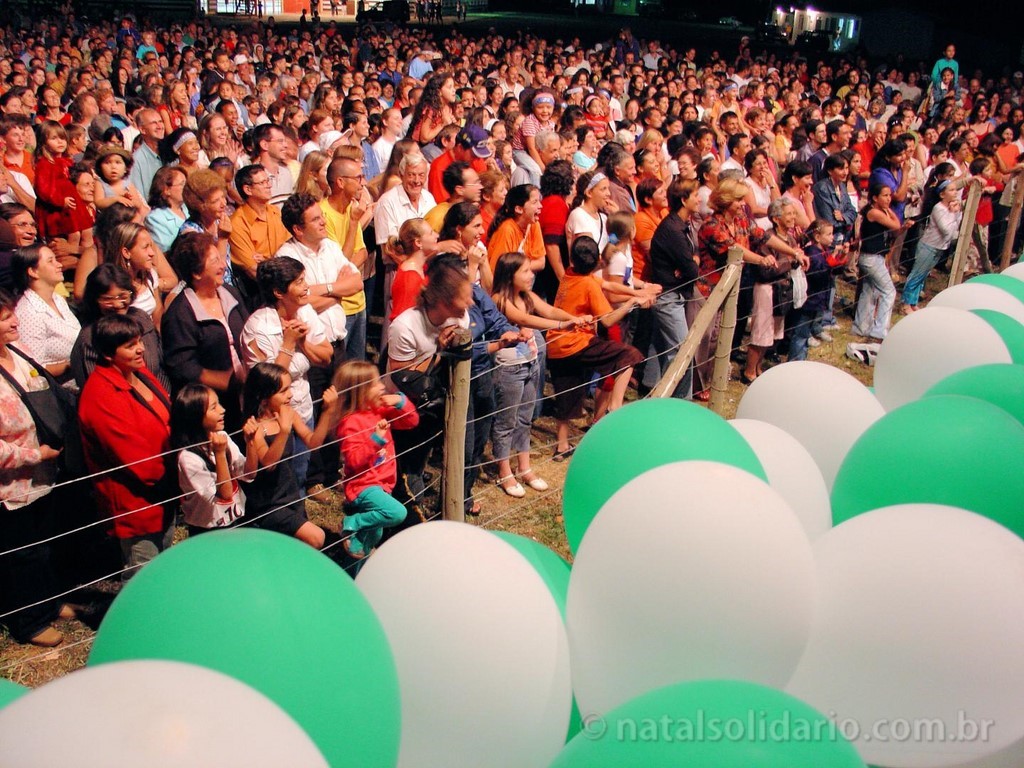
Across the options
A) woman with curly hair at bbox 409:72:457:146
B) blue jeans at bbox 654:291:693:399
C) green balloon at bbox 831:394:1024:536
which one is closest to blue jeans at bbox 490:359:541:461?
blue jeans at bbox 654:291:693:399

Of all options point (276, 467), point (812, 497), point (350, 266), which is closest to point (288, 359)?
point (276, 467)

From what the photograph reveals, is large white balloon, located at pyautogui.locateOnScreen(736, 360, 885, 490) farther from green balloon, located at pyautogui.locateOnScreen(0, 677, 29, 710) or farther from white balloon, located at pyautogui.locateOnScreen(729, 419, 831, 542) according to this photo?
green balloon, located at pyautogui.locateOnScreen(0, 677, 29, 710)

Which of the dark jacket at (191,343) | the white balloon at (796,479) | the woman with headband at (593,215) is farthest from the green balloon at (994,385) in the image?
the dark jacket at (191,343)

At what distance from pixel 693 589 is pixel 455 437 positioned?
179cm

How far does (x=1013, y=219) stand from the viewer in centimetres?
986

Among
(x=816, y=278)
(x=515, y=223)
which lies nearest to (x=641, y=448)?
(x=515, y=223)

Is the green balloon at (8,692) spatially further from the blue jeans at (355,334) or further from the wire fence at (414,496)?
the blue jeans at (355,334)

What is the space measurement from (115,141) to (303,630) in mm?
6012

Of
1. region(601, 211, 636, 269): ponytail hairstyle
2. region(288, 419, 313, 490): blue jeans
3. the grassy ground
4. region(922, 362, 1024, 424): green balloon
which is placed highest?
region(601, 211, 636, 269): ponytail hairstyle

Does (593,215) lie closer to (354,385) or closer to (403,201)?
(403,201)

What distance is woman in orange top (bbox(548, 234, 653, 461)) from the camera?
18.0 feet

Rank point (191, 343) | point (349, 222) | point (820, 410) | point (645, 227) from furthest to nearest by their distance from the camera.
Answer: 1. point (645, 227)
2. point (349, 222)
3. point (191, 343)
4. point (820, 410)

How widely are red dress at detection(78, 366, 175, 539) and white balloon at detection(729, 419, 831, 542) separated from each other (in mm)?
2339

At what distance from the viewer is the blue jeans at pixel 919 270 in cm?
849
